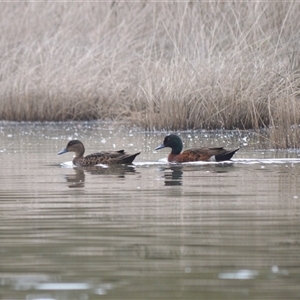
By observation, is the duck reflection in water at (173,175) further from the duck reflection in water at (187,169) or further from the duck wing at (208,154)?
the duck wing at (208,154)

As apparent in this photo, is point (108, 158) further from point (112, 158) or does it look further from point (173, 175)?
point (173, 175)

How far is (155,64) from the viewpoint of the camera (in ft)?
58.2

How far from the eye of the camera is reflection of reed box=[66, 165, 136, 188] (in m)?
9.65

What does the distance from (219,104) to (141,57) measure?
3253 millimetres

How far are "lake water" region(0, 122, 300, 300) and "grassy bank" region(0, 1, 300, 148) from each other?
132 inches

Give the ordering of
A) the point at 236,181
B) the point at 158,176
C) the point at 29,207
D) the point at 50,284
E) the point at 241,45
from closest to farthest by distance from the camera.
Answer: the point at 50,284, the point at 29,207, the point at 236,181, the point at 158,176, the point at 241,45

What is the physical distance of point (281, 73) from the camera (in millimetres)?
15578

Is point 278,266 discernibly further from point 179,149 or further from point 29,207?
point 179,149

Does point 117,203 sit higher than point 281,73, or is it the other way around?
point 281,73

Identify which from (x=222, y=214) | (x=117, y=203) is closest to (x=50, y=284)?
(x=222, y=214)

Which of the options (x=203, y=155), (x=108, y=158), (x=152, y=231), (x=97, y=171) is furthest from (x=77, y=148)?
(x=152, y=231)

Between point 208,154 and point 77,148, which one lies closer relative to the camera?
point 208,154

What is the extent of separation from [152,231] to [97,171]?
4883mm

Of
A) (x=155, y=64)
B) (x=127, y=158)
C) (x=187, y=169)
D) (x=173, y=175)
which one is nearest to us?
(x=173, y=175)
